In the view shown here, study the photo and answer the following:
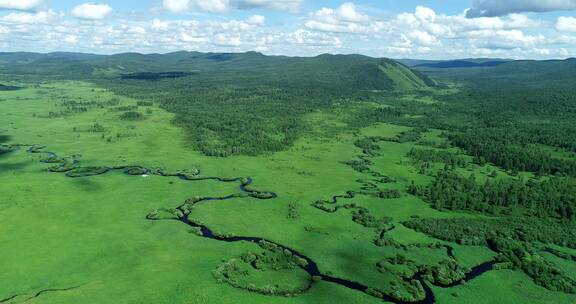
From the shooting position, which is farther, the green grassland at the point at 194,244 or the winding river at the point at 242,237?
the winding river at the point at 242,237

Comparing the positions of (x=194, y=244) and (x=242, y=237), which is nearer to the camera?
(x=194, y=244)

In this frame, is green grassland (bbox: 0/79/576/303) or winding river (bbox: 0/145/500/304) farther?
winding river (bbox: 0/145/500/304)

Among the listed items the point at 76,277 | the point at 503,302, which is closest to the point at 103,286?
the point at 76,277

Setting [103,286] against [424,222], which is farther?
[424,222]

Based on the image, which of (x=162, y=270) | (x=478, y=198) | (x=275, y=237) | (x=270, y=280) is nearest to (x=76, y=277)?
(x=162, y=270)

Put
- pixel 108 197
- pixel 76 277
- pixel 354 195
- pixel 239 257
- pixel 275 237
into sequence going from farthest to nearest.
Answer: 1. pixel 354 195
2. pixel 108 197
3. pixel 275 237
4. pixel 239 257
5. pixel 76 277

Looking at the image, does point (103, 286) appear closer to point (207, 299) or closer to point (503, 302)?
point (207, 299)

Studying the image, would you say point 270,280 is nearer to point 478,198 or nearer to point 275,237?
point 275,237

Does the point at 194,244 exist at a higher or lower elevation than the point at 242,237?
higher

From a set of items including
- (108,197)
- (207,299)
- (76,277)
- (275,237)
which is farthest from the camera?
(108,197)
